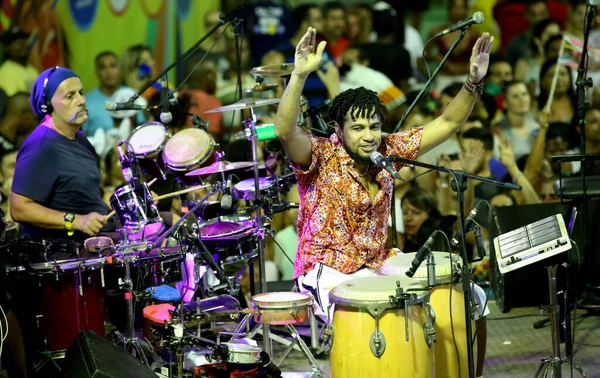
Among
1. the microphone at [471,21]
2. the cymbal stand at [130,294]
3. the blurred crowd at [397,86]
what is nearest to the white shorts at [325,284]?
the cymbal stand at [130,294]

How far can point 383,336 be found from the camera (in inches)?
166

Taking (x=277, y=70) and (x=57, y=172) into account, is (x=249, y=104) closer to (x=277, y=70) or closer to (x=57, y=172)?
(x=277, y=70)

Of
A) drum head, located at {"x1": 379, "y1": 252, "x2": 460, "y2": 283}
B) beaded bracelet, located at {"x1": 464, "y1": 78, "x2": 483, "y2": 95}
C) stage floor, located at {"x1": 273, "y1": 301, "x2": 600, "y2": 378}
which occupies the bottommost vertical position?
stage floor, located at {"x1": 273, "y1": 301, "x2": 600, "y2": 378}

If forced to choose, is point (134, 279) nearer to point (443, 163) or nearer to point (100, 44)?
point (443, 163)

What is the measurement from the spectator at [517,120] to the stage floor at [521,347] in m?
2.36

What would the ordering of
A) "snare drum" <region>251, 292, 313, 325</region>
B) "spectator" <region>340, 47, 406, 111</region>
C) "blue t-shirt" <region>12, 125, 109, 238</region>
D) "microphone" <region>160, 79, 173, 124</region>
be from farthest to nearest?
"spectator" <region>340, 47, 406, 111</region>, "microphone" <region>160, 79, 173, 124</region>, "blue t-shirt" <region>12, 125, 109, 238</region>, "snare drum" <region>251, 292, 313, 325</region>

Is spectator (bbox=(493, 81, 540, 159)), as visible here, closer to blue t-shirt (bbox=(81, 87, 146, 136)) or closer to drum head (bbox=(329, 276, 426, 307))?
blue t-shirt (bbox=(81, 87, 146, 136))

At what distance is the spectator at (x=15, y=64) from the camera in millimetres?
9297

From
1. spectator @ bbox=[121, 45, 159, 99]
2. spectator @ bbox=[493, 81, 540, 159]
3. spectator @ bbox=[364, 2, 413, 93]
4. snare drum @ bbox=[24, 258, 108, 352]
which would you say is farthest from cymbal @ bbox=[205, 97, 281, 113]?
spectator @ bbox=[121, 45, 159, 99]

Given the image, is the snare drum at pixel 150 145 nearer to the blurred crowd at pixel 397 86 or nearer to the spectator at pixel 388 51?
the blurred crowd at pixel 397 86

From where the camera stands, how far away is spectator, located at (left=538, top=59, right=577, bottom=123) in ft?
29.7

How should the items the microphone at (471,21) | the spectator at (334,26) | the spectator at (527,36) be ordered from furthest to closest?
the spectator at (527,36) → the spectator at (334,26) → the microphone at (471,21)

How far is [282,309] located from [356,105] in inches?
45.4

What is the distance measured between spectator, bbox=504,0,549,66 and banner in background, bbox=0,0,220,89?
3267mm
